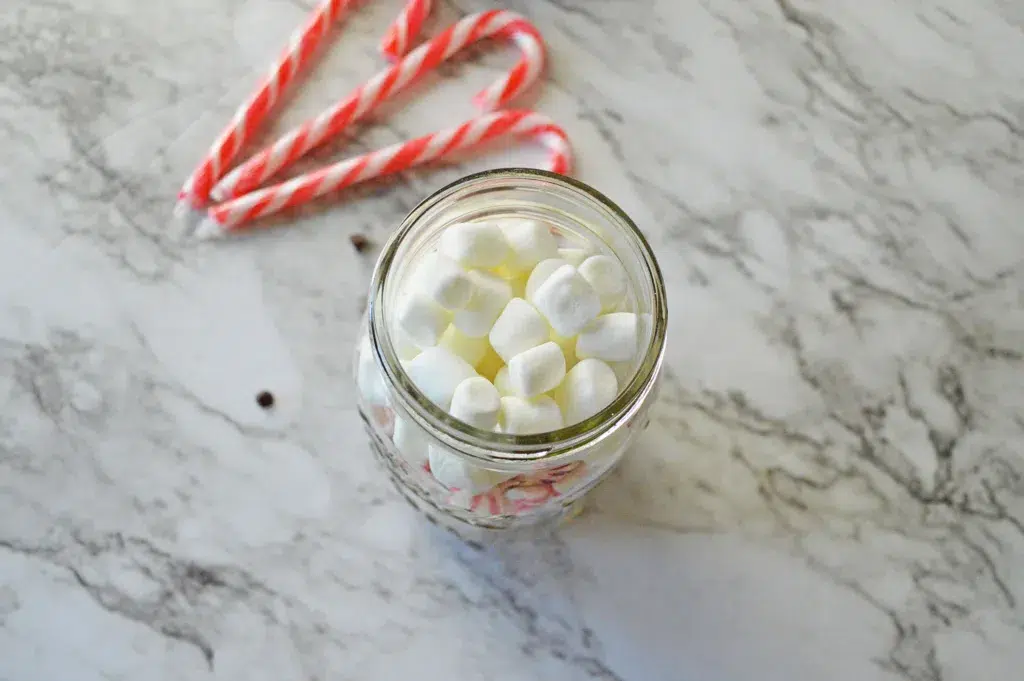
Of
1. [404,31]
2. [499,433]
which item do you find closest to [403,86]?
[404,31]

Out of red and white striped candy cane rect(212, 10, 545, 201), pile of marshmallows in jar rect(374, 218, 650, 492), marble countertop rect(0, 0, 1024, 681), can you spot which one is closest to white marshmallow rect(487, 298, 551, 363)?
pile of marshmallows in jar rect(374, 218, 650, 492)

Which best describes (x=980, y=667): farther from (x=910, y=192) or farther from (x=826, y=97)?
(x=826, y=97)

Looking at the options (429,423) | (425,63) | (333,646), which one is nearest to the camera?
(429,423)

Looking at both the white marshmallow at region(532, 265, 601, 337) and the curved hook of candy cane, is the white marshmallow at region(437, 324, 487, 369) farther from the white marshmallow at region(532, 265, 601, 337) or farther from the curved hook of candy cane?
the curved hook of candy cane

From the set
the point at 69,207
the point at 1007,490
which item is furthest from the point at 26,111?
the point at 1007,490

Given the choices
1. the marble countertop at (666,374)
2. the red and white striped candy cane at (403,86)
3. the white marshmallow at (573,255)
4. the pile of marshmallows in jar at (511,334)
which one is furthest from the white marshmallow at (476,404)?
Result: the red and white striped candy cane at (403,86)

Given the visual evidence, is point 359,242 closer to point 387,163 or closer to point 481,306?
point 387,163
